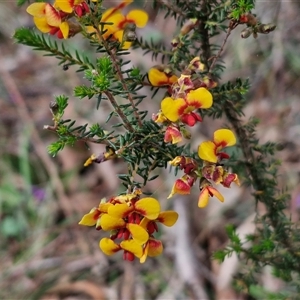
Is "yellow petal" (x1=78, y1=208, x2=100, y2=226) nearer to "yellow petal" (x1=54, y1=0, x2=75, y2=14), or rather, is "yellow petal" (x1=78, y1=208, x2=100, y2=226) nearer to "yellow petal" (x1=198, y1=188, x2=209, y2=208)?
"yellow petal" (x1=198, y1=188, x2=209, y2=208)

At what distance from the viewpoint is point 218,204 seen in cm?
221

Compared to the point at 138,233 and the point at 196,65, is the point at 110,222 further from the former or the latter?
the point at 196,65

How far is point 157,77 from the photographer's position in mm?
917

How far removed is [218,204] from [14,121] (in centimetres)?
152

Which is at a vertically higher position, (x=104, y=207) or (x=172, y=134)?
(x=172, y=134)

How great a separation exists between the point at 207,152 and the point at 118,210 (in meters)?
0.18

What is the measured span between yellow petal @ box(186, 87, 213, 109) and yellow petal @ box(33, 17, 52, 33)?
0.28 metres

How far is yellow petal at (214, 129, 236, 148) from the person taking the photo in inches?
32.0

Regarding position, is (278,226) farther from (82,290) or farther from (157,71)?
(82,290)

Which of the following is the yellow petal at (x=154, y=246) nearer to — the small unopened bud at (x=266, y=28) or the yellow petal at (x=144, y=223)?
the yellow petal at (x=144, y=223)

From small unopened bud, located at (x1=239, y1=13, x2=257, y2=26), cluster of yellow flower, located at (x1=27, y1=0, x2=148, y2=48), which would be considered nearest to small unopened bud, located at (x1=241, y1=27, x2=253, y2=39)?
small unopened bud, located at (x1=239, y1=13, x2=257, y2=26)

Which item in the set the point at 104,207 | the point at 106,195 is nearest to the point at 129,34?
the point at 104,207

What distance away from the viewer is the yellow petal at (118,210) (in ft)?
2.50

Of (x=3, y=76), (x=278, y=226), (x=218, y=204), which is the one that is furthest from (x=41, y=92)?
(x=278, y=226)
